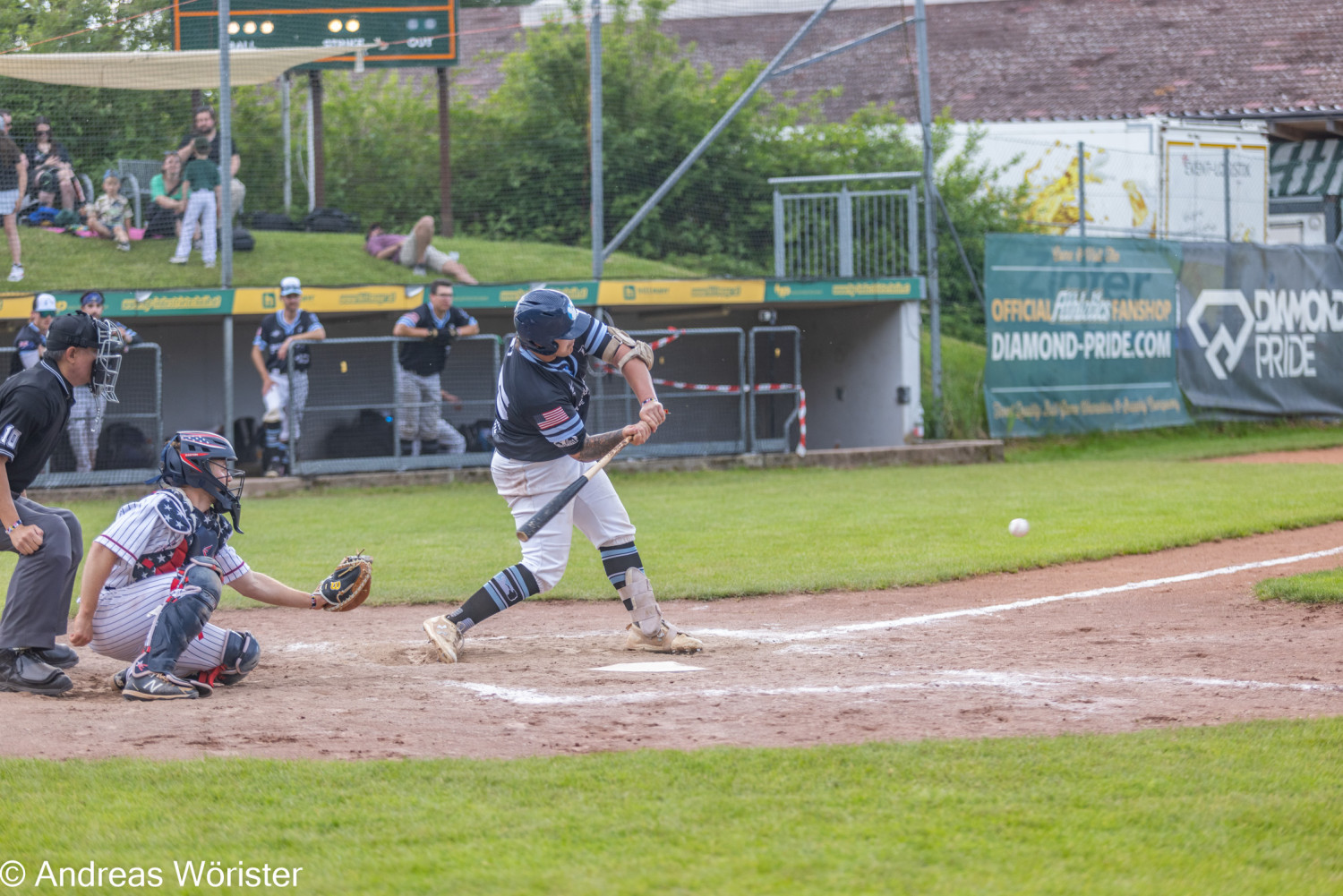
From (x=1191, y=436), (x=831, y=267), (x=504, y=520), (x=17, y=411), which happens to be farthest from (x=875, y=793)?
(x=1191, y=436)

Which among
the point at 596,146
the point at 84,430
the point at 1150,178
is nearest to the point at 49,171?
the point at 84,430

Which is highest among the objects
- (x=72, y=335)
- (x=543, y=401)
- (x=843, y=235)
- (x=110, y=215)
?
(x=110, y=215)

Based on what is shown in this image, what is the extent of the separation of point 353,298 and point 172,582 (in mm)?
10414

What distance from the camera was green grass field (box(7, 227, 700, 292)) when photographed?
15.6 metres

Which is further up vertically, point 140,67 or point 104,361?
point 140,67

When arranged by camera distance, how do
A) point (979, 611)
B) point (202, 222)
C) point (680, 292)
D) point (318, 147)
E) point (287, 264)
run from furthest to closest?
1. point (318, 147)
2. point (680, 292)
3. point (287, 264)
4. point (202, 222)
5. point (979, 611)

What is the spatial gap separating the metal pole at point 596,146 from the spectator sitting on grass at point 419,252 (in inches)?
63.6

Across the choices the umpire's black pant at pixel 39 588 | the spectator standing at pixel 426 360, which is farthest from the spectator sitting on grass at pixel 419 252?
the umpire's black pant at pixel 39 588

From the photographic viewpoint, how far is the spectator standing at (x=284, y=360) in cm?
1455

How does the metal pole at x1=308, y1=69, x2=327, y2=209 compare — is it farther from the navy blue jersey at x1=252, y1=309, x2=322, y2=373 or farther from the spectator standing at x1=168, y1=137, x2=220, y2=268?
the navy blue jersey at x1=252, y1=309, x2=322, y2=373

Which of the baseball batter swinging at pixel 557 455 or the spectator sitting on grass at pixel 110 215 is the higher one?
the spectator sitting on grass at pixel 110 215

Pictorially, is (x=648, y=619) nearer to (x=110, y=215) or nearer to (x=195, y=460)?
(x=195, y=460)

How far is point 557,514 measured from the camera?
6.59 metres

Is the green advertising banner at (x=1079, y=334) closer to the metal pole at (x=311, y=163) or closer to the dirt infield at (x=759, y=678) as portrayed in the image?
the metal pole at (x=311, y=163)
